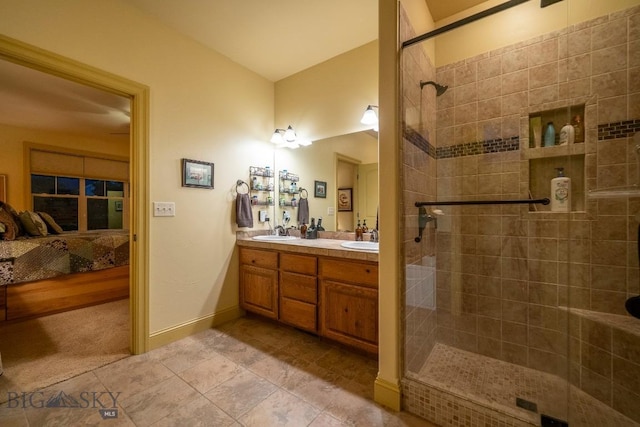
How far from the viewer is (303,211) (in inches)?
115

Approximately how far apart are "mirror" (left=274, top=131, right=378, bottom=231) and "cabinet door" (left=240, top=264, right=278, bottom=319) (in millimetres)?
Result: 727

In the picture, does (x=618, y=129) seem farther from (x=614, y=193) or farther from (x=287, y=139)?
(x=287, y=139)

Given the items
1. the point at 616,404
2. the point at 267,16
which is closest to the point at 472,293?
the point at 616,404

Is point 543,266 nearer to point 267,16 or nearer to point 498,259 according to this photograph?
point 498,259

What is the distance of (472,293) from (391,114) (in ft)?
4.72

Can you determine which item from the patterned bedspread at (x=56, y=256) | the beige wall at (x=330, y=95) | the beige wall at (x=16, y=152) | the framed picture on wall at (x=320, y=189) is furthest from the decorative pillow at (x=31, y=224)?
the framed picture on wall at (x=320, y=189)

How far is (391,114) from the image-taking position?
146 cm

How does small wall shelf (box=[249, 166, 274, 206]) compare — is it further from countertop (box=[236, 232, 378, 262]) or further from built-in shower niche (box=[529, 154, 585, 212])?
built-in shower niche (box=[529, 154, 585, 212])

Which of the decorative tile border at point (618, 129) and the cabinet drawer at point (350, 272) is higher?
the decorative tile border at point (618, 129)

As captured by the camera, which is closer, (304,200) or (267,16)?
(267,16)

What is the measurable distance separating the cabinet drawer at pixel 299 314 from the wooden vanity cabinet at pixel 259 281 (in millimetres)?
97

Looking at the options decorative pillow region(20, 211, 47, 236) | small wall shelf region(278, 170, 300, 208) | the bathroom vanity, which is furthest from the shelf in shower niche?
decorative pillow region(20, 211, 47, 236)

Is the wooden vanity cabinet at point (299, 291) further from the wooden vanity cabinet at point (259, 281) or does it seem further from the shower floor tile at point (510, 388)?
the shower floor tile at point (510, 388)

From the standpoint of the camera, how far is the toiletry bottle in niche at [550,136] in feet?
5.49
